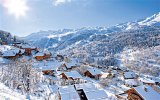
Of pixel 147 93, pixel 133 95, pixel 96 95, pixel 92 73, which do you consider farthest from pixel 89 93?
pixel 92 73

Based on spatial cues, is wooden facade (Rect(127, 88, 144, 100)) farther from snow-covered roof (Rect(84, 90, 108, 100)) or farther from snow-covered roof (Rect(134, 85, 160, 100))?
snow-covered roof (Rect(84, 90, 108, 100))

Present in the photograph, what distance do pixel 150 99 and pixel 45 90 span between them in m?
22.1

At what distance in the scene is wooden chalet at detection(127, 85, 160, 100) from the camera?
48.2m

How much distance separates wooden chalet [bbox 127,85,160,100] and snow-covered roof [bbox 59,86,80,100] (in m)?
14.9

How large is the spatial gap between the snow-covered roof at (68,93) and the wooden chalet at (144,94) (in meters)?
14.9

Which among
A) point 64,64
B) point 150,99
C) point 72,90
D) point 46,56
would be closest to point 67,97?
point 72,90

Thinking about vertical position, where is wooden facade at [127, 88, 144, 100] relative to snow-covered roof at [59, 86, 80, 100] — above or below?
below

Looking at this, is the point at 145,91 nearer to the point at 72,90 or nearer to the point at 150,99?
the point at 150,99

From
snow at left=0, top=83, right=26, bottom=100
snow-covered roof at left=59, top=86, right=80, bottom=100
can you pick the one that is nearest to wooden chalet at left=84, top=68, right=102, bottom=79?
snow-covered roof at left=59, top=86, right=80, bottom=100

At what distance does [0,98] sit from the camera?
952 inches

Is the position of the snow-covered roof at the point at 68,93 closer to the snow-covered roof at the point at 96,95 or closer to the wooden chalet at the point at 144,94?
the snow-covered roof at the point at 96,95

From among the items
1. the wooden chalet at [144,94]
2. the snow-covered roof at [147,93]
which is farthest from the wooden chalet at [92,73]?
the snow-covered roof at [147,93]

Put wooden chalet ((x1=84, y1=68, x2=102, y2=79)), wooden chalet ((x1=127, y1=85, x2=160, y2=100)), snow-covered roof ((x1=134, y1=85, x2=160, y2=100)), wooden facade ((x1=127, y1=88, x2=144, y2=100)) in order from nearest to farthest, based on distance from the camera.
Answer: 1. snow-covered roof ((x1=134, y1=85, x2=160, y2=100))
2. wooden chalet ((x1=127, y1=85, x2=160, y2=100))
3. wooden facade ((x1=127, y1=88, x2=144, y2=100))
4. wooden chalet ((x1=84, y1=68, x2=102, y2=79))

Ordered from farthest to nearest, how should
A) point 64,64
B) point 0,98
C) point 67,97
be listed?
point 64,64
point 67,97
point 0,98
